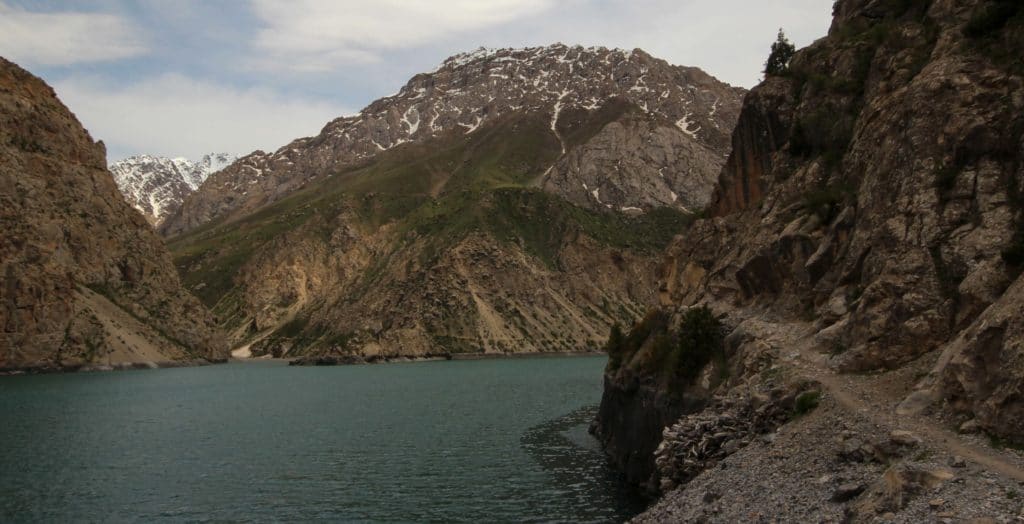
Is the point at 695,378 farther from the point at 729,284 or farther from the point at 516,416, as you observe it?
the point at 516,416

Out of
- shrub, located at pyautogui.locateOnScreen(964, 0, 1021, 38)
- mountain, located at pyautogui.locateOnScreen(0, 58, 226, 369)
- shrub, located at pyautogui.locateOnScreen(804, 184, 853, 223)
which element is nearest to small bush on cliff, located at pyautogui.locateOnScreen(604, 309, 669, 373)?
shrub, located at pyautogui.locateOnScreen(804, 184, 853, 223)

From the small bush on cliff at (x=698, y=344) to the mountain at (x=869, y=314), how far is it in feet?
0.37

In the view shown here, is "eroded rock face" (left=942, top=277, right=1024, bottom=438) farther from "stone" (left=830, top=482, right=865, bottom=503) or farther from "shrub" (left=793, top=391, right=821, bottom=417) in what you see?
"shrub" (left=793, top=391, right=821, bottom=417)

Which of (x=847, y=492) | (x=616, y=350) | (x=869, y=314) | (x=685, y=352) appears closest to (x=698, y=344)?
(x=685, y=352)

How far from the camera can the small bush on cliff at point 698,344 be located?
140 ft

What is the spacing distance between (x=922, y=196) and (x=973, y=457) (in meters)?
14.5

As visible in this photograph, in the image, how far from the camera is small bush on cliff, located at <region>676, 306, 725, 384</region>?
42781mm

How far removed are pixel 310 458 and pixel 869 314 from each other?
40211 mm

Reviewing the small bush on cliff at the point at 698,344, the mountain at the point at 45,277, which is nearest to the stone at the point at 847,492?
the small bush on cliff at the point at 698,344

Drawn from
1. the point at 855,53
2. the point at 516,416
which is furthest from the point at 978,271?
the point at 516,416

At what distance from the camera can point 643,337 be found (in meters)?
62.0

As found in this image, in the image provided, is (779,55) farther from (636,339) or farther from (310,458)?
(310,458)

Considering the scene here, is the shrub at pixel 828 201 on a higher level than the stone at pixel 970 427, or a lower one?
higher

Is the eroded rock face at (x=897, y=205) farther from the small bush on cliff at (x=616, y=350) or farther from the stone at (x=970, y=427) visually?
the small bush on cliff at (x=616, y=350)
